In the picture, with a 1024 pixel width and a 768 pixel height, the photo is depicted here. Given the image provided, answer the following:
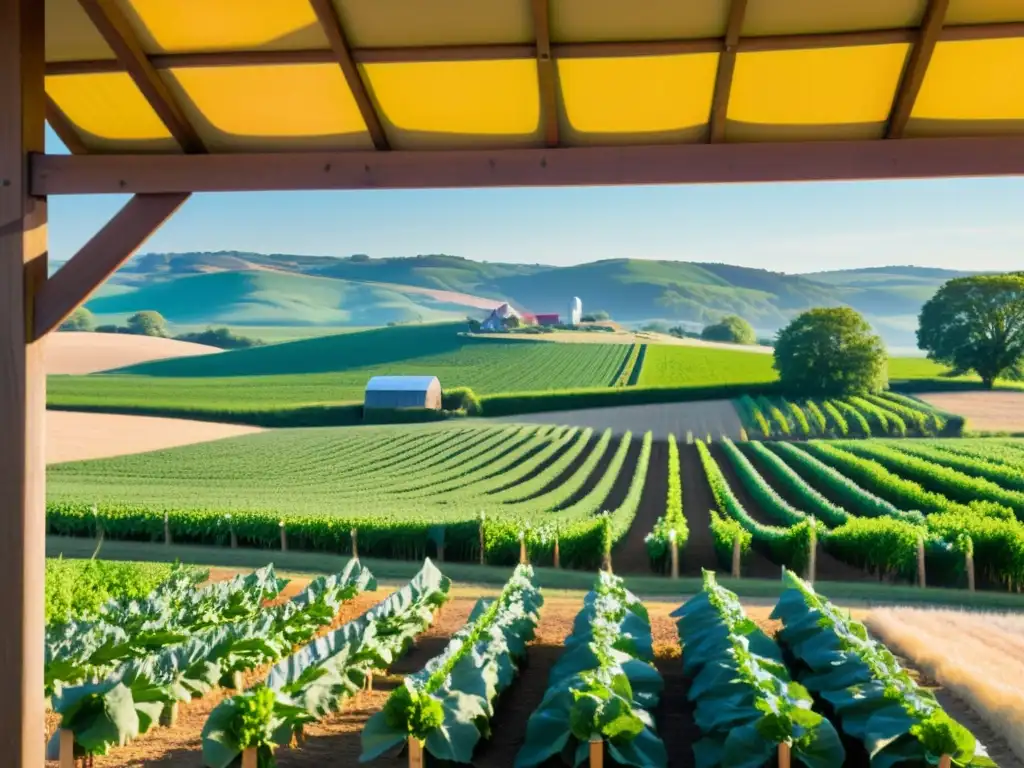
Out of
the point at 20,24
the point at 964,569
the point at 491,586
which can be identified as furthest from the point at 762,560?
the point at 20,24

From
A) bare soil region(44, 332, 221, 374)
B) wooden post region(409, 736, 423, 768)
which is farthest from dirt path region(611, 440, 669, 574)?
wooden post region(409, 736, 423, 768)

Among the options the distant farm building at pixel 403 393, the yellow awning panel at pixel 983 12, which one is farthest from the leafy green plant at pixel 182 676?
the distant farm building at pixel 403 393

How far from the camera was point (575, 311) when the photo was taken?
2297 centimetres

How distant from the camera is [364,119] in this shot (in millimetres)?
4059

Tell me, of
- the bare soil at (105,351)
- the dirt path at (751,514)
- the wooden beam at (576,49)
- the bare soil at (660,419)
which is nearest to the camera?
the wooden beam at (576,49)

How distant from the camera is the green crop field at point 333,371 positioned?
1966 cm

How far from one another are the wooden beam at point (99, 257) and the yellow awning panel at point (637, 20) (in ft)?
5.25

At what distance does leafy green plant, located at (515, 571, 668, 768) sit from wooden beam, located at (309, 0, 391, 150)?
8.41 feet

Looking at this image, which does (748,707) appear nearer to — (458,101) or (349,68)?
(458,101)

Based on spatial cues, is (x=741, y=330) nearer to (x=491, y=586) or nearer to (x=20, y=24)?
(x=491, y=586)

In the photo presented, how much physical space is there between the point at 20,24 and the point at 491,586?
1172 centimetres

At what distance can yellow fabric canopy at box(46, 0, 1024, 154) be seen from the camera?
146 inches

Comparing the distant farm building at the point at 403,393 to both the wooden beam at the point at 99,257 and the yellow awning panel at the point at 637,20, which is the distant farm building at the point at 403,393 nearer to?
the wooden beam at the point at 99,257

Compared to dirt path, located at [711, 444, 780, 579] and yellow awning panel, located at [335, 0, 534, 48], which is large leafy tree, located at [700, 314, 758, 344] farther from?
yellow awning panel, located at [335, 0, 534, 48]
